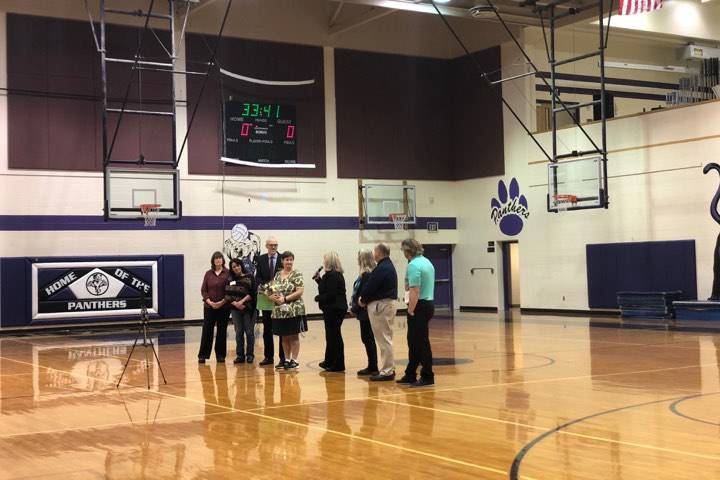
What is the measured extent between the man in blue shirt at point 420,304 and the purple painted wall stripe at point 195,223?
40.5 feet

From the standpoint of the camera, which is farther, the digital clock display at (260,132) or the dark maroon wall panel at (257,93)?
the digital clock display at (260,132)

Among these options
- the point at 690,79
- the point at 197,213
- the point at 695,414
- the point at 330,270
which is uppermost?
the point at 690,79

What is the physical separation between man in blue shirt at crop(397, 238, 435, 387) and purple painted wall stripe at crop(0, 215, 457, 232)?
1235 cm

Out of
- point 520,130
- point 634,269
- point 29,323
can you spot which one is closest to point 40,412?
point 29,323

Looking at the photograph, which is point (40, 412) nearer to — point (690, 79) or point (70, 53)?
point (70, 53)

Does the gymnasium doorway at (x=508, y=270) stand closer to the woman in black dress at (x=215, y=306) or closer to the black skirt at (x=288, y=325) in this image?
the woman in black dress at (x=215, y=306)

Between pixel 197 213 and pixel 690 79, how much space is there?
14411mm

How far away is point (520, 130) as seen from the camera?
24859mm

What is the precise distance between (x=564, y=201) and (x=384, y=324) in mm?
12169

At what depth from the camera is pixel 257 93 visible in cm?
2434

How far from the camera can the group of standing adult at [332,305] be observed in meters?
9.80

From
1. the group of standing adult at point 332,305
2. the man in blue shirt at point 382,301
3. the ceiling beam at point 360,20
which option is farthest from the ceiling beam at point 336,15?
the man in blue shirt at point 382,301

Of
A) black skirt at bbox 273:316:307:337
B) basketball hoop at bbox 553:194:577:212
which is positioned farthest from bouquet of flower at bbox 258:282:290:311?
basketball hoop at bbox 553:194:577:212

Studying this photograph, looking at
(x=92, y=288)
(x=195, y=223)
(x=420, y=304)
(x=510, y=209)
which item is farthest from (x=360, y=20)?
(x=420, y=304)
